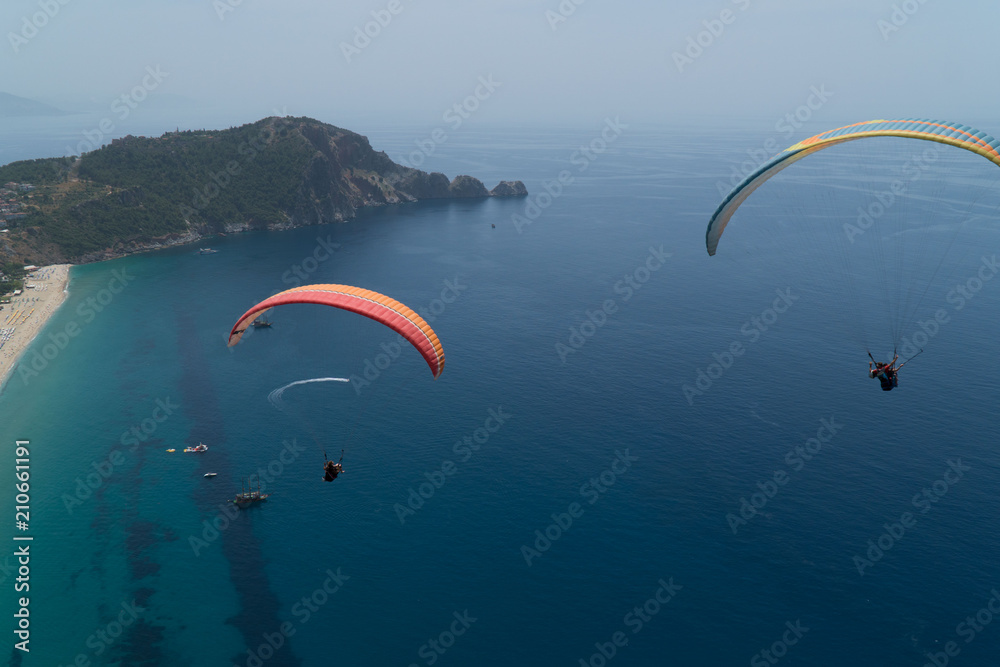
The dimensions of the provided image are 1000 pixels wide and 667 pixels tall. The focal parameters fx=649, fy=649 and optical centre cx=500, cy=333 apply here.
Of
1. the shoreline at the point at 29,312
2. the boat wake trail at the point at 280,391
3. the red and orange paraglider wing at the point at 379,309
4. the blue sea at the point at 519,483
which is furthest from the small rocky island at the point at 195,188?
the red and orange paraglider wing at the point at 379,309

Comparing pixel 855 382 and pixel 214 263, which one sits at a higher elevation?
pixel 214 263

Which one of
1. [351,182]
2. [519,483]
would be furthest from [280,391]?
[351,182]

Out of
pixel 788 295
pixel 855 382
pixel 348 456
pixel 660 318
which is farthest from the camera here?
pixel 788 295

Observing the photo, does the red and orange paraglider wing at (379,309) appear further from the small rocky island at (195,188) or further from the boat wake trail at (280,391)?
the small rocky island at (195,188)

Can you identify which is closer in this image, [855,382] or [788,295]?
[855,382]

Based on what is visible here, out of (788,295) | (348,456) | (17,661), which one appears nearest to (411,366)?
(348,456)

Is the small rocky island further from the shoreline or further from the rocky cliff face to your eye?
the shoreline

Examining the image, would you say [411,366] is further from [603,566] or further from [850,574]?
[850,574]

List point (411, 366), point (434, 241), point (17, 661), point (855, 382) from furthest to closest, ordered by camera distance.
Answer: point (434, 241) < point (411, 366) < point (855, 382) < point (17, 661)
